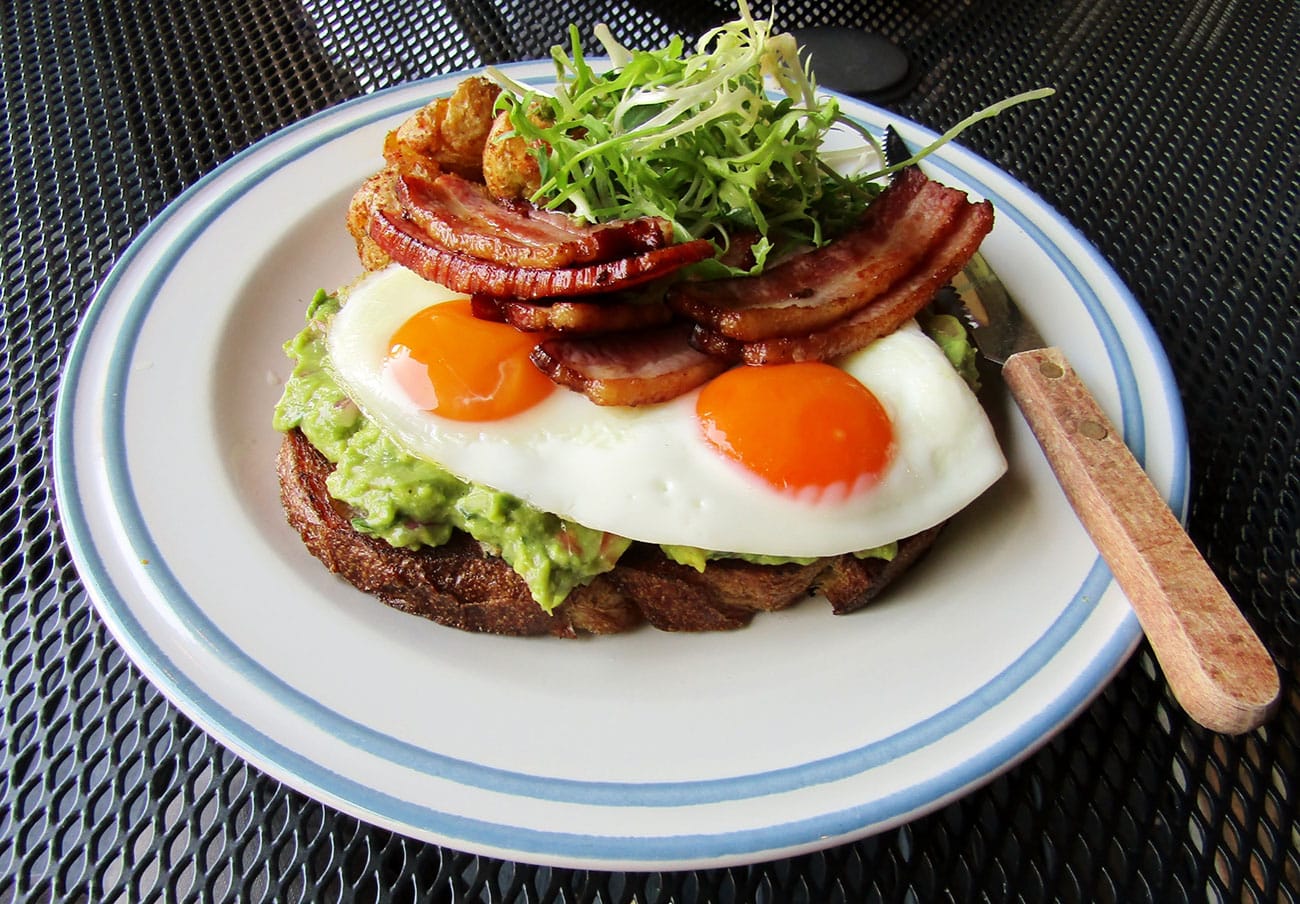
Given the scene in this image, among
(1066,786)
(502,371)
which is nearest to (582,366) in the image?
(502,371)

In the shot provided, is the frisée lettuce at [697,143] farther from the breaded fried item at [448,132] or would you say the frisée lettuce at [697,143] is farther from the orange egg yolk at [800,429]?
the orange egg yolk at [800,429]

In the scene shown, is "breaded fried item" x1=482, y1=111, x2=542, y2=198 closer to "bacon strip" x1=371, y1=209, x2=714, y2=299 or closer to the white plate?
"bacon strip" x1=371, y1=209, x2=714, y2=299

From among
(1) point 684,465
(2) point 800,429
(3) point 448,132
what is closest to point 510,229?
(3) point 448,132

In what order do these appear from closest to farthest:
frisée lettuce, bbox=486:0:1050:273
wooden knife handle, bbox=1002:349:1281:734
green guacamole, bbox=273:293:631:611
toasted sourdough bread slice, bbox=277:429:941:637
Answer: wooden knife handle, bbox=1002:349:1281:734
green guacamole, bbox=273:293:631:611
toasted sourdough bread slice, bbox=277:429:941:637
frisée lettuce, bbox=486:0:1050:273

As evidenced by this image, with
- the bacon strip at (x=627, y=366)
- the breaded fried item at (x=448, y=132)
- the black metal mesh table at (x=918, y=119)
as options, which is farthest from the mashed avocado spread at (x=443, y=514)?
the breaded fried item at (x=448, y=132)

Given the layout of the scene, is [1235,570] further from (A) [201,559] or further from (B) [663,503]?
(A) [201,559]

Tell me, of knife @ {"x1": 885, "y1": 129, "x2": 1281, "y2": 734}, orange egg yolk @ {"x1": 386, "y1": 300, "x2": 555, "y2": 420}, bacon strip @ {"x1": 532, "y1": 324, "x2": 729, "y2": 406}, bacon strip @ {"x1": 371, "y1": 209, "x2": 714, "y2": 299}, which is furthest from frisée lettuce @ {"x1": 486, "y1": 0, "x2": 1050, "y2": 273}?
knife @ {"x1": 885, "y1": 129, "x2": 1281, "y2": 734}

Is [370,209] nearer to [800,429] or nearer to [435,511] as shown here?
[435,511]
